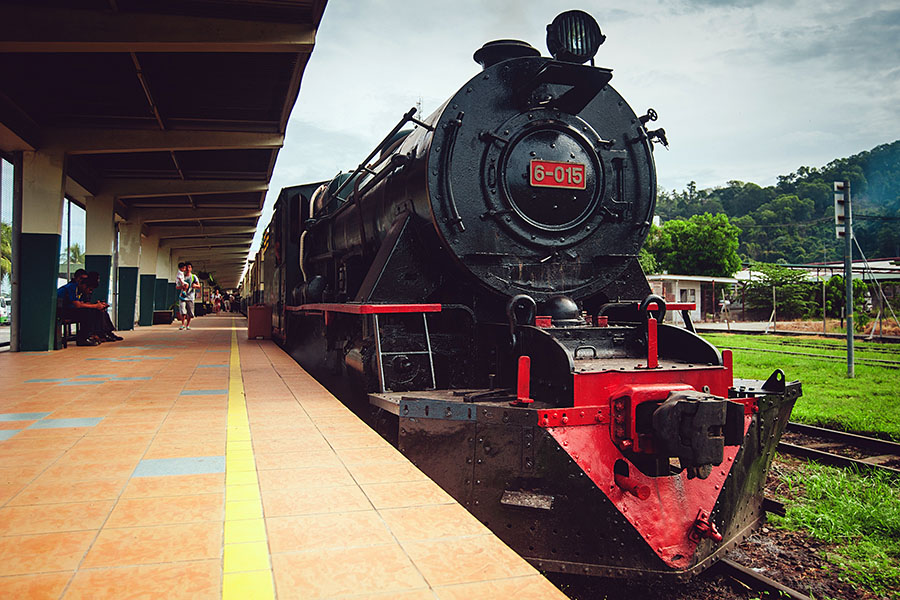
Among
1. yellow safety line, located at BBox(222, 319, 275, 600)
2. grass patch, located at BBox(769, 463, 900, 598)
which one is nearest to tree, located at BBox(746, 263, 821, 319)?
grass patch, located at BBox(769, 463, 900, 598)

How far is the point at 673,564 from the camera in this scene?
3150mm

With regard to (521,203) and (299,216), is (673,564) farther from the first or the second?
(299,216)

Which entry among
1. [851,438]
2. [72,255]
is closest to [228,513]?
[851,438]

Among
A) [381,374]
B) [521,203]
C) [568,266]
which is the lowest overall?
[381,374]

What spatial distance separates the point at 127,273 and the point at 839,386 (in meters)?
18.1

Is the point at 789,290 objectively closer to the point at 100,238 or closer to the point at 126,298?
the point at 126,298

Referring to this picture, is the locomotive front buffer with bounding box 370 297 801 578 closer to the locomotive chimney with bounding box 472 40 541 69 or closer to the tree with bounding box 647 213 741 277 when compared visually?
the locomotive chimney with bounding box 472 40 541 69

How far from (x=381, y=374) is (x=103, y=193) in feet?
47.5

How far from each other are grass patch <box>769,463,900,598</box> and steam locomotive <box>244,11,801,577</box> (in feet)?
2.12

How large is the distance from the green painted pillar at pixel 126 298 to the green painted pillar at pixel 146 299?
340 centimetres

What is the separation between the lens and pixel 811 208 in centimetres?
5147

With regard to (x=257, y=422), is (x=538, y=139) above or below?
above

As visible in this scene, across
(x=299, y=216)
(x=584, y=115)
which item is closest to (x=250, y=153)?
(x=299, y=216)

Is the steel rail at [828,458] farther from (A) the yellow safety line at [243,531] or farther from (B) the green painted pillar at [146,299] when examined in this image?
(B) the green painted pillar at [146,299]
